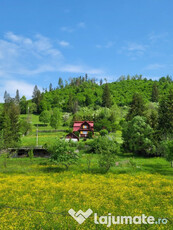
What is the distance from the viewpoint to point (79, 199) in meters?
17.0

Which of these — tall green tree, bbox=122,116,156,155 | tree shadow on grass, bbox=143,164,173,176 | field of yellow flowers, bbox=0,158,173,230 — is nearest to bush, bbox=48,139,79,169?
field of yellow flowers, bbox=0,158,173,230

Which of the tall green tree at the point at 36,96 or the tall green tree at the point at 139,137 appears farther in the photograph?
the tall green tree at the point at 36,96

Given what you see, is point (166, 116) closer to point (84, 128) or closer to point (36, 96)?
point (84, 128)

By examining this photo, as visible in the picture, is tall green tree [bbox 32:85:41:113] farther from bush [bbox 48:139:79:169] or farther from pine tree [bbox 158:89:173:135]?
bush [bbox 48:139:79:169]

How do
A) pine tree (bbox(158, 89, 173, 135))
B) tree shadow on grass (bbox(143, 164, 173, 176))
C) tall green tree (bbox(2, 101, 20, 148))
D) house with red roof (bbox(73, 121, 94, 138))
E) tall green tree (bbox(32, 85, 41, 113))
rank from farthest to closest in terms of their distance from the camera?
tall green tree (bbox(32, 85, 41, 113)) → house with red roof (bbox(73, 121, 94, 138)) → tall green tree (bbox(2, 101, 20, 148)) → pine tree (bbox(158, 89, 173, 135)) → tree shadow on grass (bbox(143, 164, 173, 176))

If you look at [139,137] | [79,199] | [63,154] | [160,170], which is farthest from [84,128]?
[79,199]

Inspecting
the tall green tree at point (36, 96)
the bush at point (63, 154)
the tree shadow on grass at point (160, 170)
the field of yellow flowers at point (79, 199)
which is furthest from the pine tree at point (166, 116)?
the tall green tree at point (36, 96)

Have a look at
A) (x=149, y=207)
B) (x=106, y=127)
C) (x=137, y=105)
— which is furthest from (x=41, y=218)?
(x=106, y=127)

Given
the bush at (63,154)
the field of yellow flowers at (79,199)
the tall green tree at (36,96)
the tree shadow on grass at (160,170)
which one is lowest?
the tree shadow on grass at (160,170)

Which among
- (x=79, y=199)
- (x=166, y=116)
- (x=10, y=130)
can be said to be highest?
(x=166, y=116)

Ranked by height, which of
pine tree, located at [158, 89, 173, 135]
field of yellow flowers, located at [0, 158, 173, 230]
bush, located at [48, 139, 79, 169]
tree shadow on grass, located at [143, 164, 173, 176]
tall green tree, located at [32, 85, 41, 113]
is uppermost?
tall green tree, located at [32, 85, 41, 113]

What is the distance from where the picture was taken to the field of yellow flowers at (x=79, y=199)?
12.8 m

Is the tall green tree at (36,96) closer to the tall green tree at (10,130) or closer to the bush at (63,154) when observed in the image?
the tall green tree at (10,130)

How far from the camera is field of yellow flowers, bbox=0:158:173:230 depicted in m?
12.8
